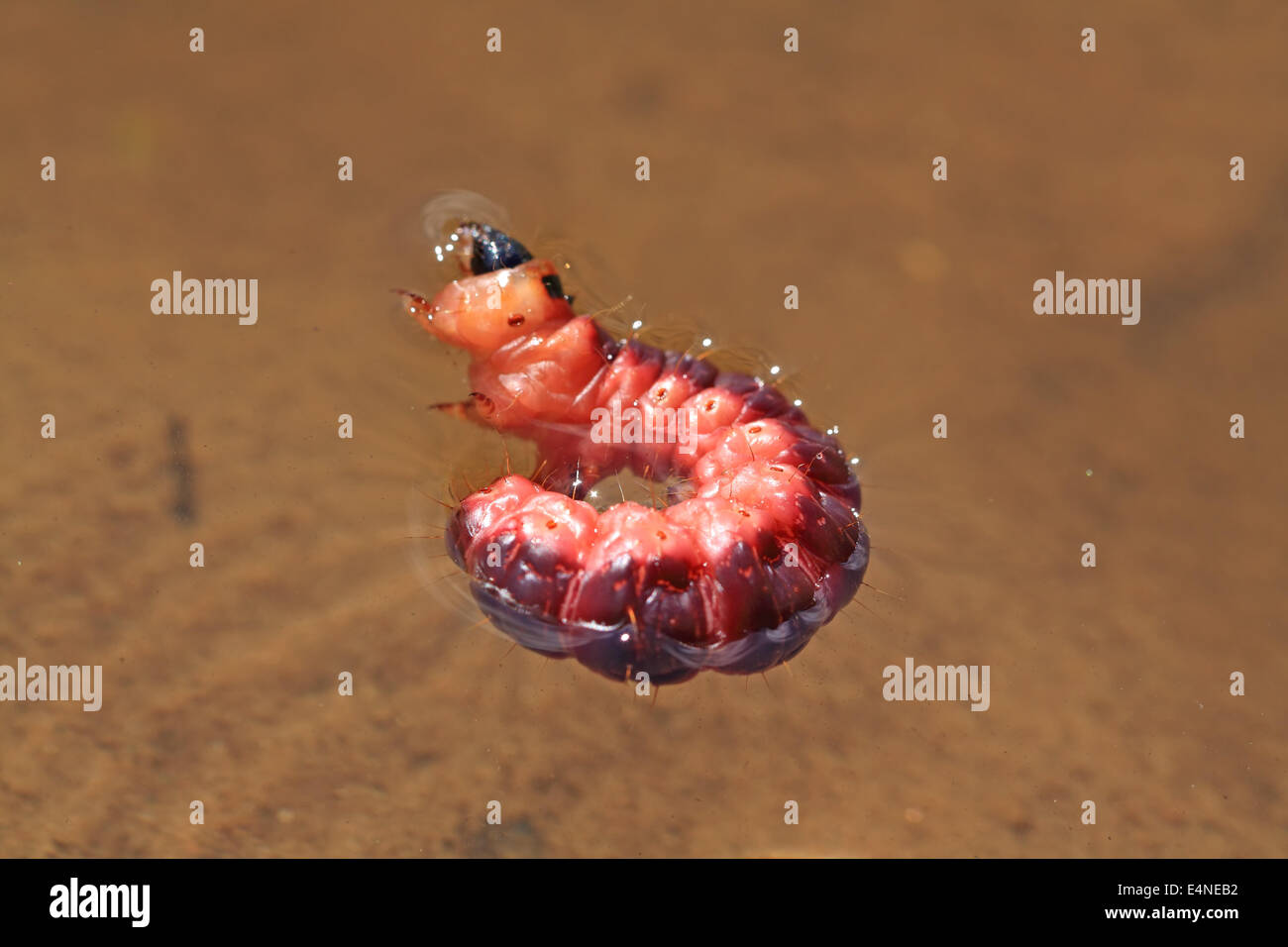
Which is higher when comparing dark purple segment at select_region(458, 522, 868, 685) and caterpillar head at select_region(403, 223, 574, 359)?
caterpillar head at select_region(403, 223, 574, 359)

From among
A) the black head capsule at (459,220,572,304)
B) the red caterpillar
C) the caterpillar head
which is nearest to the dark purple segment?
the red caterpillar

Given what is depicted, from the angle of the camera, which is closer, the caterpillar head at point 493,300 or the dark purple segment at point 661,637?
the dark purple segment at point 661,637

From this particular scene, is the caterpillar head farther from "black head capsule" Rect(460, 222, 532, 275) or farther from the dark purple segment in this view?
the dark purple segment

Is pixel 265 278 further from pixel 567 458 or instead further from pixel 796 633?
pixel 796 633

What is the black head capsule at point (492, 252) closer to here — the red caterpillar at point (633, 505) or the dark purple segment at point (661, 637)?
the red caterpillar at point (633, 505)

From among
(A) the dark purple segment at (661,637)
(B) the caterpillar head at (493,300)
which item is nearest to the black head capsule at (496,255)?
(B) the caterpillar head at (493,300)

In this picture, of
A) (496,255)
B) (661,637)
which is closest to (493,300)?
(496,255)

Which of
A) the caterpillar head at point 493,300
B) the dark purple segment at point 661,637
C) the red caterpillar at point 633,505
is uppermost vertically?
the caterpillar head at point 493,300

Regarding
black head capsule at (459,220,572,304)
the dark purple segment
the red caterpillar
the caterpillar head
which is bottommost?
the dark purple segment

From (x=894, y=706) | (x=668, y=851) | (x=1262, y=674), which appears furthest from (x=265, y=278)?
(x=1262, y=674)
